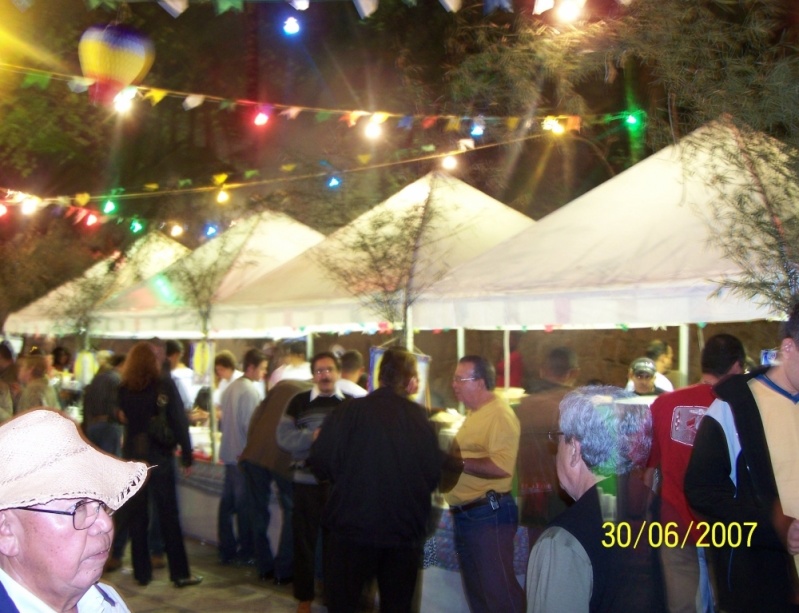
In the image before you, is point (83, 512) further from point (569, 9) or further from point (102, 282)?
point (102, 282)

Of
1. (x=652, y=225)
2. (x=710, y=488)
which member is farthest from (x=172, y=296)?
(x=710, y=488)

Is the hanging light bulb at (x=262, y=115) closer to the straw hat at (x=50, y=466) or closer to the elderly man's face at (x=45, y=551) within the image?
the straw hat at (x=50, y=466)

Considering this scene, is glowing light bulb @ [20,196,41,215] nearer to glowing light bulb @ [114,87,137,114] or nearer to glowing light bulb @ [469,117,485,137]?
glowing light bulb @ [114,87,137,114]

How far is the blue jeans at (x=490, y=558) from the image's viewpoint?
501cm

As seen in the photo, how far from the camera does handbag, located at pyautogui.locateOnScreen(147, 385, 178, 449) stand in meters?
7.16

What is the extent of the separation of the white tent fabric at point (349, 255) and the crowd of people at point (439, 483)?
0.53 metres

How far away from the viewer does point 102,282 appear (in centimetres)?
1332

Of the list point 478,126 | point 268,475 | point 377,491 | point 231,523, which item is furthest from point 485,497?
point 478,126

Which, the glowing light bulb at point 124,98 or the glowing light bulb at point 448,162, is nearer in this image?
the glowing light bulb at point 124,98

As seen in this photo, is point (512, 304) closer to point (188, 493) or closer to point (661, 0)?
point (661, 0)

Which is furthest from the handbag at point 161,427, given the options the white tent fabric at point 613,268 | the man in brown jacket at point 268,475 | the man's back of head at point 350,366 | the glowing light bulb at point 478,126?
the glowing light bulb at point 478,126

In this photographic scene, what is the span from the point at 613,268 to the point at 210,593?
13.5 feet

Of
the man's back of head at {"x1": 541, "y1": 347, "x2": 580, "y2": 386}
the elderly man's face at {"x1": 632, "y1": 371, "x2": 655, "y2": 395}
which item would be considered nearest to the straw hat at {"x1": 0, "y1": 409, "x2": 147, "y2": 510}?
the man's back of head at {"x1": 541, "y1": 347, "x2": 580, "y2": 386}

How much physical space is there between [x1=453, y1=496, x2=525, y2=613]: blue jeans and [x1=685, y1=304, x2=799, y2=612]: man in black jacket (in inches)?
76.1
